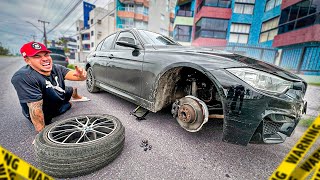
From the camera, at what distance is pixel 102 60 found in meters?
3.22

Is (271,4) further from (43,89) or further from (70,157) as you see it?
(70,157)

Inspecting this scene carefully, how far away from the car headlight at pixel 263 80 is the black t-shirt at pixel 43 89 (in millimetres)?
2432

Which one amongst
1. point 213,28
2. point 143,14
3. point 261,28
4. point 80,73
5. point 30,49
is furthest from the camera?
point 143,14

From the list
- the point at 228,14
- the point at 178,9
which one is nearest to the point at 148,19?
the point at 178,9

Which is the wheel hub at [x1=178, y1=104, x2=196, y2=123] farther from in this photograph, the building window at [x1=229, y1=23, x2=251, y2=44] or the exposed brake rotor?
the building window at [x1=229, y1=23, x2=251, y2=44]

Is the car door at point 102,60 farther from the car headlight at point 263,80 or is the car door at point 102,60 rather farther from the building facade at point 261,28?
the building facade at point 261,28

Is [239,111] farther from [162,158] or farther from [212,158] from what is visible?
[162,158]

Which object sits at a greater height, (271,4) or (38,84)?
(271,4)

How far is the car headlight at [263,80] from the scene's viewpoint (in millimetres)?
1364

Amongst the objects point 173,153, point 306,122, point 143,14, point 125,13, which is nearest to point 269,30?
point 306,122

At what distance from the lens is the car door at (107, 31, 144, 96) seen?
2.29 m

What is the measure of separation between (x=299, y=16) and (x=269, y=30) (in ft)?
13.1

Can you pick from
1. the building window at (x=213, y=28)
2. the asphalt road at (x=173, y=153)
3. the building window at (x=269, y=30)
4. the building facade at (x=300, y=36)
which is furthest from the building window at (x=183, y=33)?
the asphalt road at (x=173, y=153)

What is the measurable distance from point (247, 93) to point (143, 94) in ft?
4.53
